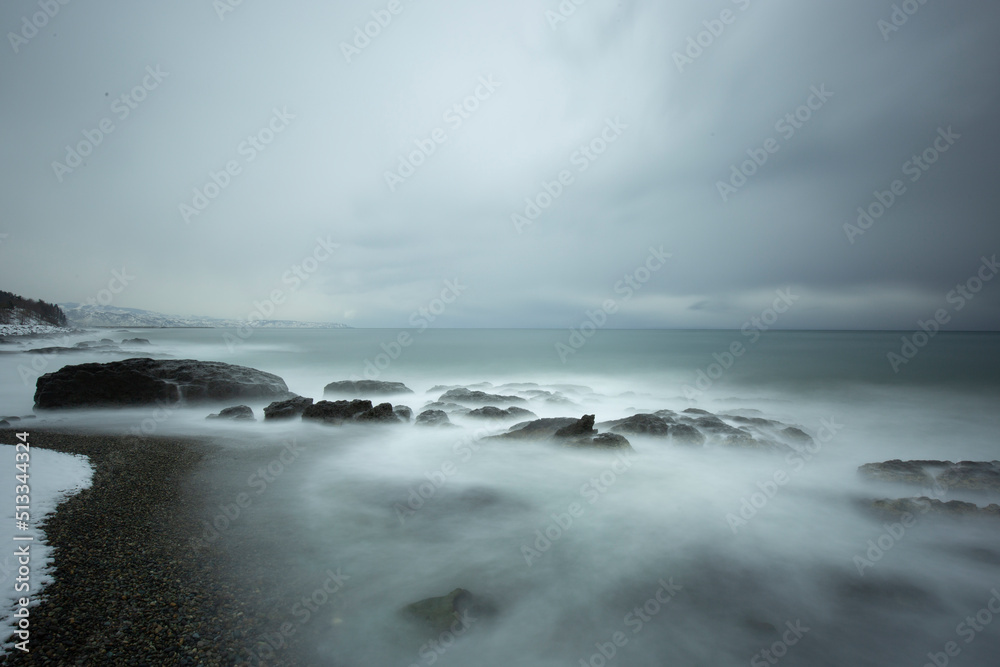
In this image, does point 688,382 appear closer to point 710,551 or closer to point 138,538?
point 710,551

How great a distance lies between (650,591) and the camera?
18.3ft

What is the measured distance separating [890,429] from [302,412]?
895 inches

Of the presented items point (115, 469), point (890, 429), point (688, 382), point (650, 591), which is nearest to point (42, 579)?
point (115, 469)

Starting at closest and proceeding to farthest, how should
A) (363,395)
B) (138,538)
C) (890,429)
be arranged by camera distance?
(138,538) < (890,429) < (363,395)

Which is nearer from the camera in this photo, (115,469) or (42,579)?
(42,579)

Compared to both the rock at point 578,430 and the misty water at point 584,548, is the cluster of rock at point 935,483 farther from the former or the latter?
the rock at point 578,430

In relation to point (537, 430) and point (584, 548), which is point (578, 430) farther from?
point (584, 548)
